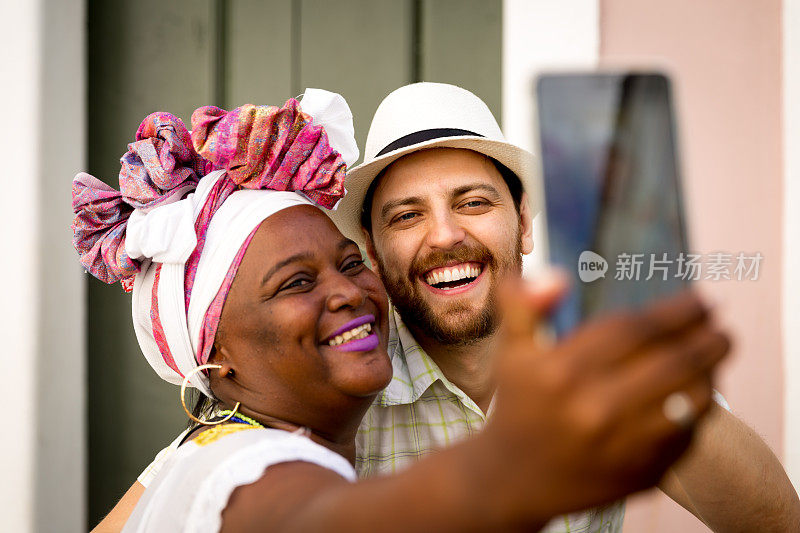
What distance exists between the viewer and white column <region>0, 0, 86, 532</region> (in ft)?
7.30

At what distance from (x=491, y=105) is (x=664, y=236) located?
1880 millimetres

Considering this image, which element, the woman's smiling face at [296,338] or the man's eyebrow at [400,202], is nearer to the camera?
the woman's smiling face at [296,338]

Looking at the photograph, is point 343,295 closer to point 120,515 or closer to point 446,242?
point 446,242

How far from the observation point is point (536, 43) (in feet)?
7.50

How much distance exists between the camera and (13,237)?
226cm

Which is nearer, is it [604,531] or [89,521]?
[604,531]

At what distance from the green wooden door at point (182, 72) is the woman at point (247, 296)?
107 centimetres

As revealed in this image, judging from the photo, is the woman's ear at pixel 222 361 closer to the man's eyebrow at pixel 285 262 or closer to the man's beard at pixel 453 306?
the man's eyebrow at pixel 285 262

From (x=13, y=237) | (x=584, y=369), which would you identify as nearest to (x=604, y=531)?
(x=584, y=369)

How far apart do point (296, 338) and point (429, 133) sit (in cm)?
83

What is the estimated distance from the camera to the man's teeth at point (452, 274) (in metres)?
1.85

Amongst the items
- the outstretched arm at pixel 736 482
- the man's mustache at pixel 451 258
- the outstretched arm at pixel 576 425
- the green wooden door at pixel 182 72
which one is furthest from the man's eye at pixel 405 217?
the outstretched arm at pixel 576 425

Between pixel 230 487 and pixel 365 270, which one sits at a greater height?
pixel 365 270

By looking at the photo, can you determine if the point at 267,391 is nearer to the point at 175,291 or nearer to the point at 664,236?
the point at 175,291
